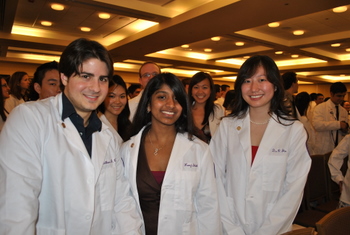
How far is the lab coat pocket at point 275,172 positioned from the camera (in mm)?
1746

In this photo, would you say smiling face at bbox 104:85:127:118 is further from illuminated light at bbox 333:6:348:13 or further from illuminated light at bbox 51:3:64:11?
illuminated light at bbox 333:6:348:13

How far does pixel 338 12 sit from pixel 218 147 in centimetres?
643

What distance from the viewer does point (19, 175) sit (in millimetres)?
1175

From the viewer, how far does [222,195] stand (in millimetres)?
1872

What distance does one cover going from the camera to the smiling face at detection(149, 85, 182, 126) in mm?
1837

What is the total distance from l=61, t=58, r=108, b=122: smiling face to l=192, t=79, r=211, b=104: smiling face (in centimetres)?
213

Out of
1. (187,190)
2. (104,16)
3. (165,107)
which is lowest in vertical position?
(187,190)

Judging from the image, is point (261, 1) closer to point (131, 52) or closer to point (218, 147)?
point (218, 147)

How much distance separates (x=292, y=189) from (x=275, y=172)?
14 centimetres

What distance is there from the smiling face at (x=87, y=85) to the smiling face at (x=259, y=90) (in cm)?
97

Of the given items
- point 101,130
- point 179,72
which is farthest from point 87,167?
point 179,72

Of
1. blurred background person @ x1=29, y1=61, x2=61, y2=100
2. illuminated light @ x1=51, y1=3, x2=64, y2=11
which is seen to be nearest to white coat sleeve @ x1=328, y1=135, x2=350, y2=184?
blurred background person @ x1=29, y1=61, x2=61, y2=100

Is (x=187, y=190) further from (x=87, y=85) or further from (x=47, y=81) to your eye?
(x=47, y=81)

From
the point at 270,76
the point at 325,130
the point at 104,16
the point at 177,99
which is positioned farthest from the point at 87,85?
the point at 104,16
